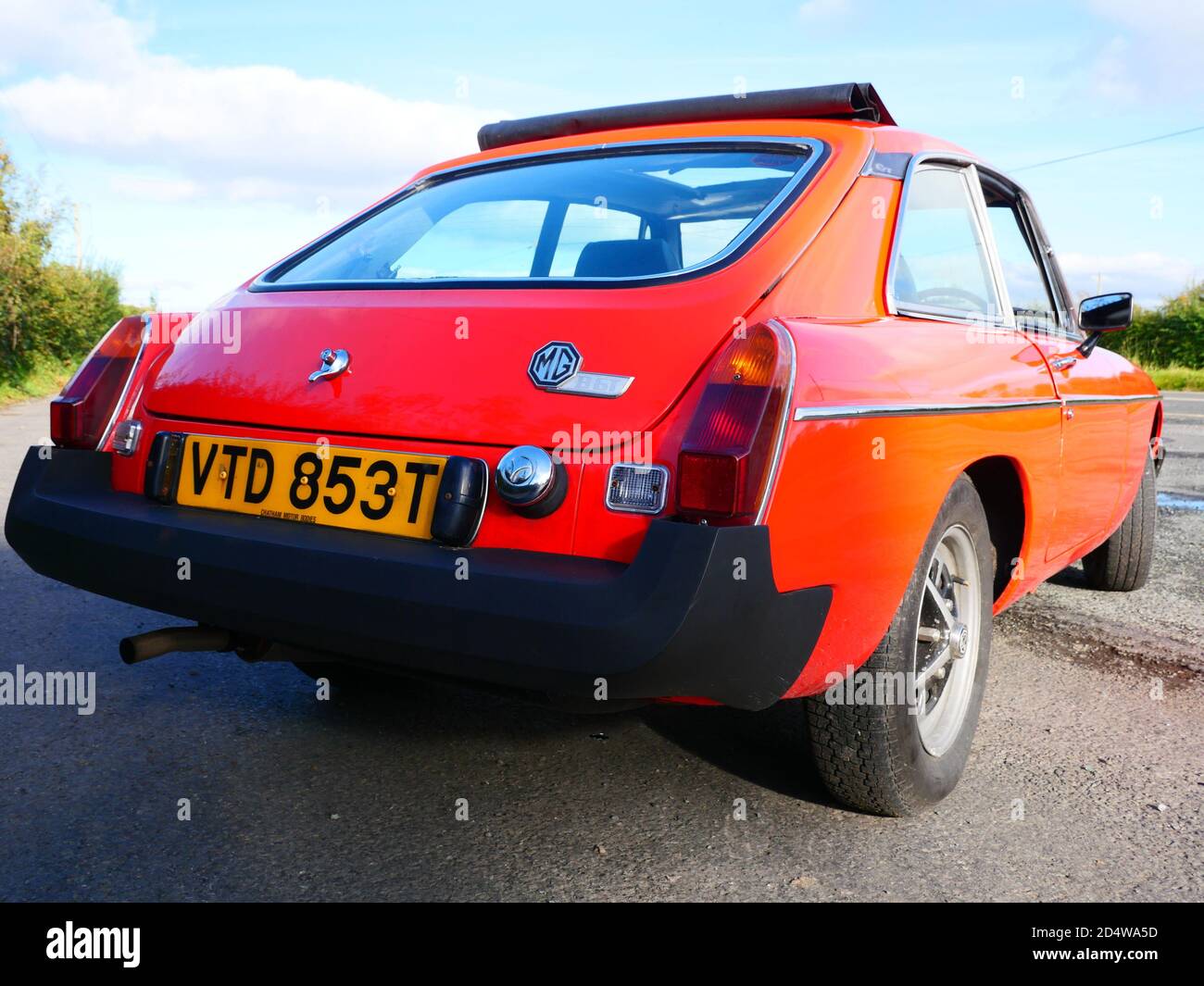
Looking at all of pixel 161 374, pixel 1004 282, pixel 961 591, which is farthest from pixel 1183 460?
pixel 161 374

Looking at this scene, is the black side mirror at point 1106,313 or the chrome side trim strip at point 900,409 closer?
the chrome side trim strip at point 900,409

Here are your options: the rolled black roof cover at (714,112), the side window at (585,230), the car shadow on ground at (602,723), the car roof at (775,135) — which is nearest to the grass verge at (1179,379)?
the rolled black roof cover at (714,112)

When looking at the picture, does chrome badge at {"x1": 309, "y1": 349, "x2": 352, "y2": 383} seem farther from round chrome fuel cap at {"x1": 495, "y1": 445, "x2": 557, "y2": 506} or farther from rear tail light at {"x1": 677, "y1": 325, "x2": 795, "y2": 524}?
rear tail light at {"x1": 677, "y1": 325, "x2": 795, "y2": 524}

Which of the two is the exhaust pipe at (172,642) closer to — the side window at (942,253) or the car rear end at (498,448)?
the car rear end at (498,448)

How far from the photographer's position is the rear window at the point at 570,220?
8.47ft

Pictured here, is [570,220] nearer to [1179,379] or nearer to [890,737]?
[890,737]

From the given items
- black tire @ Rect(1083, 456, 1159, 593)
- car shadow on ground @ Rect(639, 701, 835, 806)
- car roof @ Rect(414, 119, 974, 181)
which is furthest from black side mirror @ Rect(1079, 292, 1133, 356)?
car shadow on ground @ Rect(639, 701, 835, 806)

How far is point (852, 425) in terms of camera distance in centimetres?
215

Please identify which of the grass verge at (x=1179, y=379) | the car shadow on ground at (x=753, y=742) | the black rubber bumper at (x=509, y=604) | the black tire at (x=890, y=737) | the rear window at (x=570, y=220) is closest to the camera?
the black rubber bumper at (x=509, y=604)

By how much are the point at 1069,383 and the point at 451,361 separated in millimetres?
2026

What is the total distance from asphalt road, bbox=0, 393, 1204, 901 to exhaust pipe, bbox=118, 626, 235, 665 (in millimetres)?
380

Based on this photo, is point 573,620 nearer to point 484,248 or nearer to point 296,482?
point 296,482

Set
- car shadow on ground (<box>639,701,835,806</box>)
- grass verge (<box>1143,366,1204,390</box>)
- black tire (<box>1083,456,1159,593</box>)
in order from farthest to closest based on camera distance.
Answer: grass verge (<box>1143,366,1204,390</box>) → black tire (<box>1083,456,1159,593</box>) → car shadow on ground (<box>639,701,835,806</box>)

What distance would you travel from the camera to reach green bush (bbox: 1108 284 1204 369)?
96.4 ft
